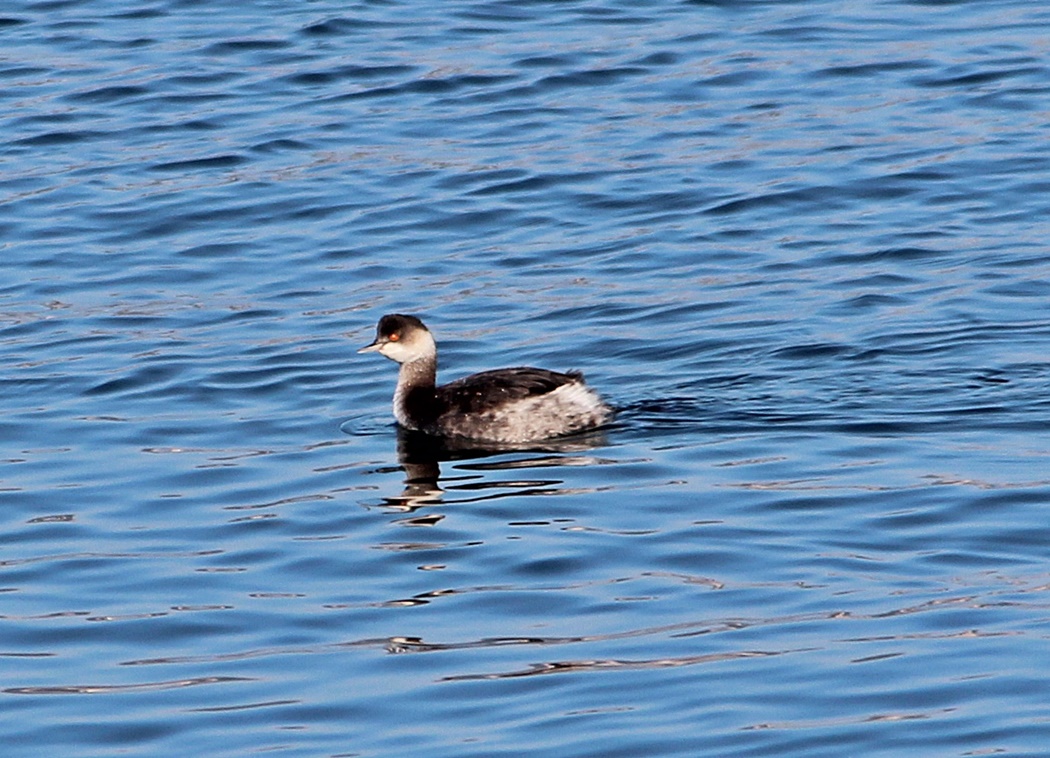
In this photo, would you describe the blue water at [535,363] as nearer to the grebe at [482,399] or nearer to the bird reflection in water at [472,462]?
the bird reflection in water at [472,462]

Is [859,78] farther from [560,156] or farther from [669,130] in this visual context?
[560,156]

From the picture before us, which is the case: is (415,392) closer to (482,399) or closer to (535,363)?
(482,399)

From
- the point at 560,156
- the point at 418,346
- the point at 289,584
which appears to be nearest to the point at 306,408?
the point at 418,346

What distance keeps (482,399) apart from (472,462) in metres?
0.36

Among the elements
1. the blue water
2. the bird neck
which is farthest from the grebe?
the blue water

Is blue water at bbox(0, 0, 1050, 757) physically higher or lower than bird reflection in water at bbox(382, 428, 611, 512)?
higher

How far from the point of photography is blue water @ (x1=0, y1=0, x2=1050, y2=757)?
7547 mm

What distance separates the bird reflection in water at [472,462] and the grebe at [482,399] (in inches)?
2.5

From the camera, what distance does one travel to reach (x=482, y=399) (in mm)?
11539

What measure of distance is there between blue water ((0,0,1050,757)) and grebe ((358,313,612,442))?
0.20 m

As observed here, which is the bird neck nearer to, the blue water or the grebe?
the grebe

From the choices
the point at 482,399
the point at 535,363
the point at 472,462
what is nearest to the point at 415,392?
the point at 482,399

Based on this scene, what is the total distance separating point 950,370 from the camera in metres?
11.9

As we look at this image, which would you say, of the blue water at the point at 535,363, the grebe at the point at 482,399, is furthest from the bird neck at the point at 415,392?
the blue water at the point at 535,363
